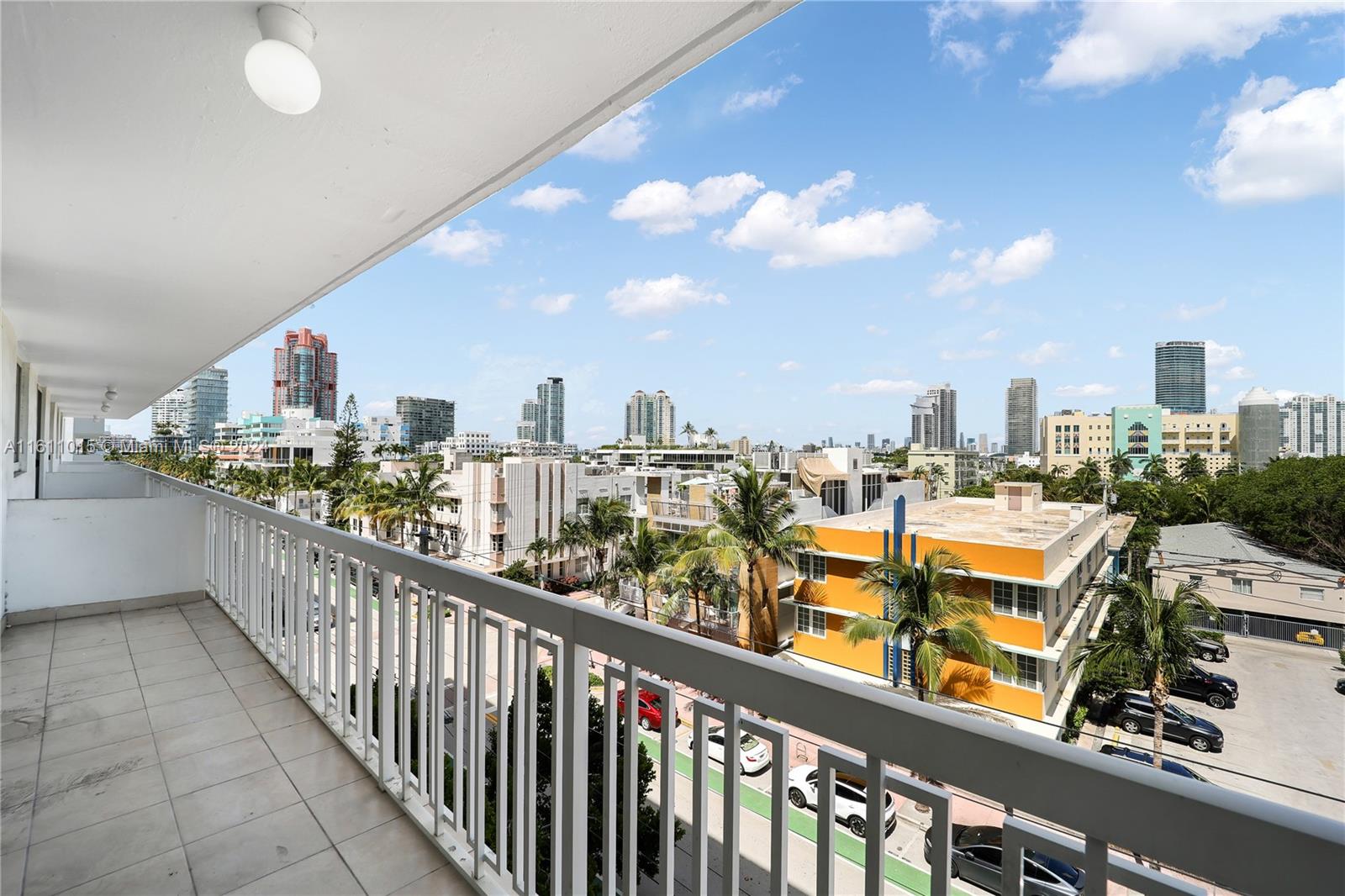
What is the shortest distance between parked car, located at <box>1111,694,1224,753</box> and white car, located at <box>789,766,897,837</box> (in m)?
13.6

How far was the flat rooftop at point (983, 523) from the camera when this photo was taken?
6887 millimetres

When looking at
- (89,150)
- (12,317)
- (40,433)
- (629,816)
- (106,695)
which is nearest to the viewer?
(629,816)

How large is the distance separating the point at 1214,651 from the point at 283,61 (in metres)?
21.1

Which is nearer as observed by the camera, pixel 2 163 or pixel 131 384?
pixel 2 163

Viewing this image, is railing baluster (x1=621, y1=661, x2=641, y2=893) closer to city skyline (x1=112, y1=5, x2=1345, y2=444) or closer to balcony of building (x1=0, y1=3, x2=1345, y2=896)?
balcony of building (x1=0, y1=3, x2=1345, y2=896)

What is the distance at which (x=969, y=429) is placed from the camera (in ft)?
180

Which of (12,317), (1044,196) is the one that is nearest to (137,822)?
(12,317)

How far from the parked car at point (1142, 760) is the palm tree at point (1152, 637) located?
11829mm

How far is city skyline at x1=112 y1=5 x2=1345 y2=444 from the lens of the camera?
3850 centimetres

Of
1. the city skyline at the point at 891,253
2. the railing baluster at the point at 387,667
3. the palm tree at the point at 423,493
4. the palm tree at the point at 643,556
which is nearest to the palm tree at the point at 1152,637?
the railing baluster at the point at 387,667

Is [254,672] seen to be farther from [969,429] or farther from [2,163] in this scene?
[969,429]

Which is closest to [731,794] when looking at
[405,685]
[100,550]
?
[405,685]

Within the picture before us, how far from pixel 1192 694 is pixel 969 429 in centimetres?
4247

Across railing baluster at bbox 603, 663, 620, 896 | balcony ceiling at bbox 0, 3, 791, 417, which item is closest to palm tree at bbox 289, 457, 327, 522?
balcony ceiling at bbox 0, 3, 791, 417
